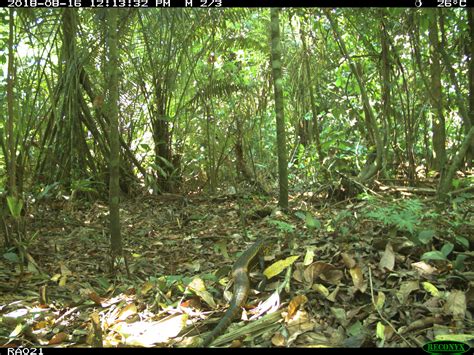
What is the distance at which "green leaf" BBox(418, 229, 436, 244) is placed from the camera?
2.67 metres

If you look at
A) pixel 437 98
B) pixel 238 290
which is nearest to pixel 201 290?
pixel 238 290

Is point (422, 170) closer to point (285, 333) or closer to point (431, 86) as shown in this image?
point (431, 86)


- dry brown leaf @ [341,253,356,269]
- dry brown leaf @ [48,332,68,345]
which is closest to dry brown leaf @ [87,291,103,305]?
dry brown leaf @ [48,332,68,345]

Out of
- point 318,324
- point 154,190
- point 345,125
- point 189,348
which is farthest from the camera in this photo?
point 345,125

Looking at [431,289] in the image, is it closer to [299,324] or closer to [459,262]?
[459,262]

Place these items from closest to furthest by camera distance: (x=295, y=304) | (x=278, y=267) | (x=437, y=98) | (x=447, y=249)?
(x=295, y=304)
(x=447, y=249)
(x=278, y=267)
(x=437, y=98)

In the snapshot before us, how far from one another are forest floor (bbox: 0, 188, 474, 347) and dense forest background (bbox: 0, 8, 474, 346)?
1cm

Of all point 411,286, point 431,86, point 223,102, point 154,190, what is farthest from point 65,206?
point 431,86

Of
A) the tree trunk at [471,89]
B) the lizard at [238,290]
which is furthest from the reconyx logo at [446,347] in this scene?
the tree trunk at [471,89]

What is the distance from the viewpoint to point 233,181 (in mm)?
4695

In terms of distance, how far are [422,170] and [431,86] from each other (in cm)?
98

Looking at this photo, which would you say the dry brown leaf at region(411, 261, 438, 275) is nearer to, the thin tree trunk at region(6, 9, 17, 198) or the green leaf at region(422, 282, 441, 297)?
the green leaf at region(422, 282, 441, 297)

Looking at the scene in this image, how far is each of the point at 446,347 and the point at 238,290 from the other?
111cm

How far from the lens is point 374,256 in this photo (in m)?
2.76
